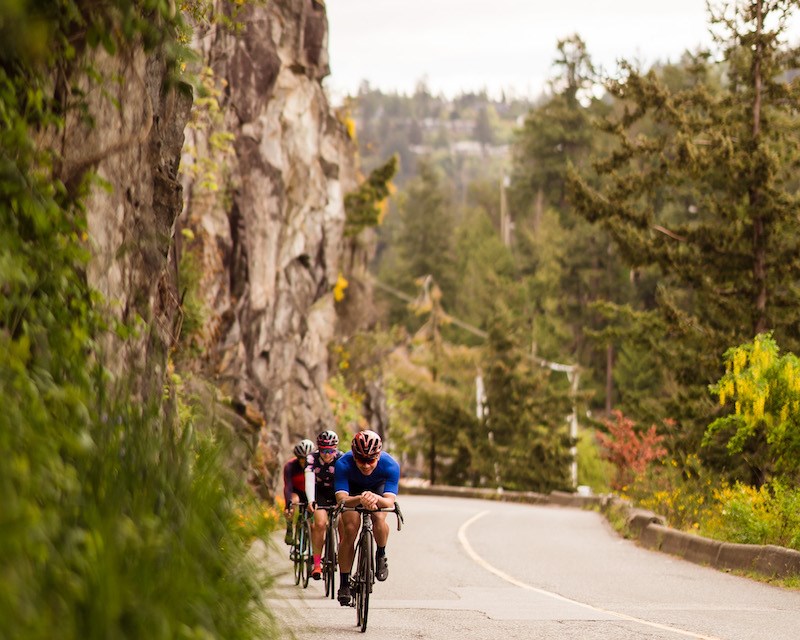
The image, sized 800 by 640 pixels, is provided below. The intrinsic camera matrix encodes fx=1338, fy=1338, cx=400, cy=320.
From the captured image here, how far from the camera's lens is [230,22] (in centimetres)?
1502

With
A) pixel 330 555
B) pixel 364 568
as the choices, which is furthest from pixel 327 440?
pixel 364 568

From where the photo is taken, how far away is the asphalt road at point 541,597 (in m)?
11.9

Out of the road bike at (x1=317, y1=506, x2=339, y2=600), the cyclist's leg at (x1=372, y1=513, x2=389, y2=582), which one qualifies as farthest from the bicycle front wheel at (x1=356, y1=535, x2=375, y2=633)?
the road bike at (x1=317, y1=506, x2=339, y2=600)

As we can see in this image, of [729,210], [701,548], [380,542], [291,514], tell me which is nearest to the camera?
[380,542]

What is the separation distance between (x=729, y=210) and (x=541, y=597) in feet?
53.0

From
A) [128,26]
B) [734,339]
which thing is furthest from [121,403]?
[734,339]

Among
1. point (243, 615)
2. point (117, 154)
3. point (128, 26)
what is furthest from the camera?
point (117, 154)

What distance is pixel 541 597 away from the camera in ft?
50.6

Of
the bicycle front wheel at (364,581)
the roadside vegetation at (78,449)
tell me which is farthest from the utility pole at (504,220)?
the roadside vegetation at (78,449)

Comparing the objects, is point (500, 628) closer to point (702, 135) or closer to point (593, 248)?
point (702, 135)

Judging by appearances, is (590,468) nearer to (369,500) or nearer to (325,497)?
(325,497)

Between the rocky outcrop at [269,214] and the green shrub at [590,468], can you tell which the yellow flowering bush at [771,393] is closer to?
the rocky outcrop at [269,214]

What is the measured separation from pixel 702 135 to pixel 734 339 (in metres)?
4.91

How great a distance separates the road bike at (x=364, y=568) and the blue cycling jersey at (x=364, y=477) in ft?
1.08
